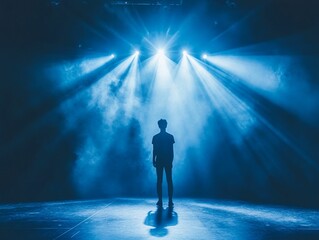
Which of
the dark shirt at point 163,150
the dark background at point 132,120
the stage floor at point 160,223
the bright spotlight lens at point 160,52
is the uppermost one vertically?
the bright spotlight lens at point 160,52

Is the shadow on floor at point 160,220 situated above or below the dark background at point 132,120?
below

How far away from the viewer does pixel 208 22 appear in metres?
7.25

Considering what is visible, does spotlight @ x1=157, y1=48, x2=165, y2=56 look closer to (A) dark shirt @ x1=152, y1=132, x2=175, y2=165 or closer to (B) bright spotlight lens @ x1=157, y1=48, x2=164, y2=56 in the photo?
(B) bright spotlight lens @ x1=157, y1=48, x2=164, y2=56

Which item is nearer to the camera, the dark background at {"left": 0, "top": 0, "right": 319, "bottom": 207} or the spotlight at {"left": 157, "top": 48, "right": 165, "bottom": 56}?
the dark background at {"left": 0, "top": 0, "right": 319, "bottom": 207}

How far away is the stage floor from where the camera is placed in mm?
3641

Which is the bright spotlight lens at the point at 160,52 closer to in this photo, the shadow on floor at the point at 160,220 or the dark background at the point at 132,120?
the dark background at the point at 132,120

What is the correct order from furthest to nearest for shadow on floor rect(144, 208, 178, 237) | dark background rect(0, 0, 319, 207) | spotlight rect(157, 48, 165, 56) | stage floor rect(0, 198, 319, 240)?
1. spotlight rect(157, 48, 165, 56)
2. dark background rect(0, 0, 319, 207)
3. shadow on floor rect(144, 208, 178, 237)
4. stage floor rect(0, 198, 319, 240)

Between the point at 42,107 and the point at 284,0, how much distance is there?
22.2 ft

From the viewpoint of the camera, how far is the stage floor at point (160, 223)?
3641 millimetres

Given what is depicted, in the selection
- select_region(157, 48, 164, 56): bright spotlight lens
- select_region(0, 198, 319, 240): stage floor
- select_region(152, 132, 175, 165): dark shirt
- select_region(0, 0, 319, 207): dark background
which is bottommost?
select_region(0, 198, 319, 240): stage floor

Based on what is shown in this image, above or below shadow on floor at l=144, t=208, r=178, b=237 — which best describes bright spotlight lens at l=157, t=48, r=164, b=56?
above

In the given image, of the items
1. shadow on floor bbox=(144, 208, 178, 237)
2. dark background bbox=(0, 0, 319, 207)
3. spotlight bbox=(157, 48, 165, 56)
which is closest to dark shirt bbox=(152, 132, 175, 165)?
shadow on floor bbox=(144, 208, 178, 237)

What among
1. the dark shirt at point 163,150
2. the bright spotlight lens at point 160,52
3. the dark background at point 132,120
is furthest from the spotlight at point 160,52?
the dark shirt at point 163,150

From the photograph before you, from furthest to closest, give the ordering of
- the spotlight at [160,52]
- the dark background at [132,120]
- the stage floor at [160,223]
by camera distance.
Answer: the spotlight at [160,52]
the dark background at [132,120]
the stage floor at [160,223]
